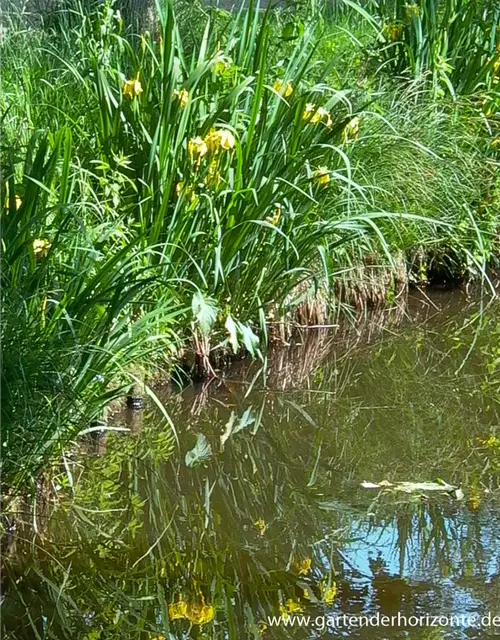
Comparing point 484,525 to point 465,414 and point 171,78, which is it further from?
point 171,78

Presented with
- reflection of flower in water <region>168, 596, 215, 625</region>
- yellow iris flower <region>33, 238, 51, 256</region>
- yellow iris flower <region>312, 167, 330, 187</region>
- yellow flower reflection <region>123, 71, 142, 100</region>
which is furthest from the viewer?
yellow iris flower <region>312, 167, 330, 187</region>

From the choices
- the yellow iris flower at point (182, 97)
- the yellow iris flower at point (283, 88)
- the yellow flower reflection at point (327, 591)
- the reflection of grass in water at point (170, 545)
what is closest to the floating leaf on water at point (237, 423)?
the reflection of grass in water at point (170, 545)

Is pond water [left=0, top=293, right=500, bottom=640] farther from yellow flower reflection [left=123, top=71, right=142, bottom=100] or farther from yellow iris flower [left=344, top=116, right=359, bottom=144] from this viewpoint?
yellow flower reflection [left=123, top=71, right=142, bottom=100]

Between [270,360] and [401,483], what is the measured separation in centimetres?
126

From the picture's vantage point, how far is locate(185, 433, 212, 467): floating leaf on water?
331cm

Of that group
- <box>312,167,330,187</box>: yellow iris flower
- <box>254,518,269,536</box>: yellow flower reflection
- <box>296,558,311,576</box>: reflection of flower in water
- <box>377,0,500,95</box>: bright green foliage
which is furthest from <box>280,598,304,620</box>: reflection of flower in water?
<box>377,0,500,95</box>: bright green foliage

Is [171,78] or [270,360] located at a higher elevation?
[171,78]

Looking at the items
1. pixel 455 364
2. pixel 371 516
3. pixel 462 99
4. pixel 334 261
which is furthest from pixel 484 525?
pixel 462 99

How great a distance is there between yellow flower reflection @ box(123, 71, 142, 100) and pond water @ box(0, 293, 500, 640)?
3.60 ft

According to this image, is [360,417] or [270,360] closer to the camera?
[360,417]

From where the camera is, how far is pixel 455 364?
4289 millimetres

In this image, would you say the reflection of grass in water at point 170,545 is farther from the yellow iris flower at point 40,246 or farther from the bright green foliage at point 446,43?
the bright green foliage at point 446,43

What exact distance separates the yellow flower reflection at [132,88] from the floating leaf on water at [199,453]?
4.18 feet

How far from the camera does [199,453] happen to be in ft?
11.1
